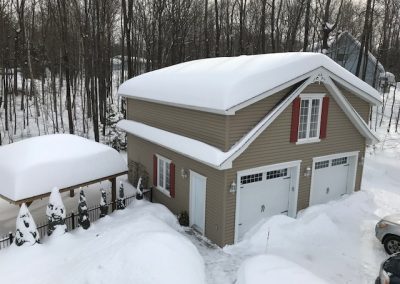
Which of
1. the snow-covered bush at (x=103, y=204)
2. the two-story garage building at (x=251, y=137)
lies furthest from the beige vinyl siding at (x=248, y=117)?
the snow-covered bush at (x=103, y=204)

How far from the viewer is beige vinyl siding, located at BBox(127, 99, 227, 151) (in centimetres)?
1163

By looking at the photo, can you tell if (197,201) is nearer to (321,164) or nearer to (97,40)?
(321,164)

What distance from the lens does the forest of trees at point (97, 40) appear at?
26984mm

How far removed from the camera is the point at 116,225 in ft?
42.1

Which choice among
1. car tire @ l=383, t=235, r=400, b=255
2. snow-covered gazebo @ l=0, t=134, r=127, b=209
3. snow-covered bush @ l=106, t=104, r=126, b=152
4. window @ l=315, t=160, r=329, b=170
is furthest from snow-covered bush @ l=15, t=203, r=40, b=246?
snow-covered bush @ l=106, t=104, r=126, b=152

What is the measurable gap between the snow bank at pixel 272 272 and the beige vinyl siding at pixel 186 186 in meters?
1.81

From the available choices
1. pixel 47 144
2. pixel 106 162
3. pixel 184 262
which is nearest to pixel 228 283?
pixel 184 262

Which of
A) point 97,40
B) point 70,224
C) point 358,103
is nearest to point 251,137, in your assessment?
point 358,103

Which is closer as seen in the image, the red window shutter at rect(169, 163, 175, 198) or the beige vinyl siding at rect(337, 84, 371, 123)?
the red window shutter at rect(169, 163, 175, 198)

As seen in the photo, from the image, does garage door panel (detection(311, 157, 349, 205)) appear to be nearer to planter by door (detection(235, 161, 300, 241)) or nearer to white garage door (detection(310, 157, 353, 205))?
white garage door (detection(310, 157, 353, 205))

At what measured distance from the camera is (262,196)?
13016 mm

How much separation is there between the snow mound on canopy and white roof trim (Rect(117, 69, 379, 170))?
10.4 ft

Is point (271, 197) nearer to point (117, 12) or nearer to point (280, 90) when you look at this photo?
point (280, 90)

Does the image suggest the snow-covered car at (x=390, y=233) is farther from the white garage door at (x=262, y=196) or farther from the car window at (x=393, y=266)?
the white garage door at (x=262, y=196)
